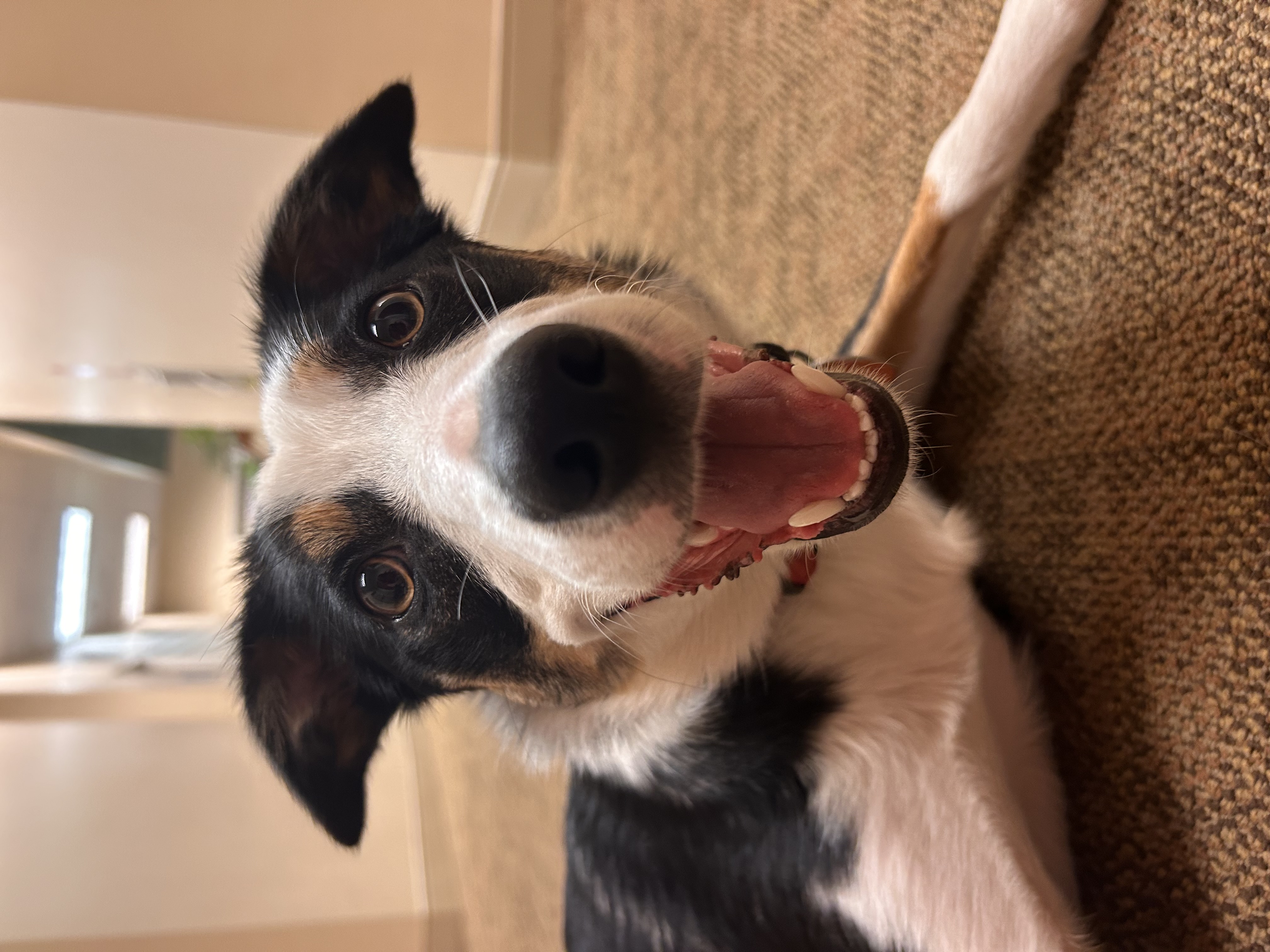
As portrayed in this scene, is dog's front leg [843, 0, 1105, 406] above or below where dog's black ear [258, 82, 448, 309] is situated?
above

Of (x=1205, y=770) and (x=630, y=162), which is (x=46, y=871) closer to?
(x=630, y=162)

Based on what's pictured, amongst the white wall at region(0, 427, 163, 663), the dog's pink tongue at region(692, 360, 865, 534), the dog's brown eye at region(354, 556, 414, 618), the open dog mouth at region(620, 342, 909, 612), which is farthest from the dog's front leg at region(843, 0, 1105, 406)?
the white wall at region(0, 427, 163, 663)

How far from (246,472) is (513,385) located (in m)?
7.73

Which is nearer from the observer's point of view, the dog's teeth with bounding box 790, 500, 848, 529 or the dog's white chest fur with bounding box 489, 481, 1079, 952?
the dog's teeth with bounding box 790, 500, 848, 529

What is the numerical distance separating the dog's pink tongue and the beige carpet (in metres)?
0.66

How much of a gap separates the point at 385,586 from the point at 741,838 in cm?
89

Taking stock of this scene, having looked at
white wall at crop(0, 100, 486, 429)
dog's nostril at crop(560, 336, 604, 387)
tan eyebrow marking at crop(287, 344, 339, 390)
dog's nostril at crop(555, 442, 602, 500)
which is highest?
dog's nostril at crop(560, 336, 604, 387)

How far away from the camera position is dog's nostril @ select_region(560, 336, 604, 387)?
1142 millimetres

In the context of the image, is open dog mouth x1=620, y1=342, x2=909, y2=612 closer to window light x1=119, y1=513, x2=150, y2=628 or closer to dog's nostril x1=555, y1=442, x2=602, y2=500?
dog's nostril x1=555, y1=442, x2=602, y2=500

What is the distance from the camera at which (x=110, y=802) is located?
4969 millimetres

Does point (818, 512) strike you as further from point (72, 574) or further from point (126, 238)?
point (72, 574)

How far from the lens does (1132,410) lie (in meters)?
1.58

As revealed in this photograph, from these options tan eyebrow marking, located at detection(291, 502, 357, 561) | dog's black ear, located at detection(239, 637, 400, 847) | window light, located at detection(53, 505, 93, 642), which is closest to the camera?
tan eyebrow marking, located at detection(291, 502, 357, 561)

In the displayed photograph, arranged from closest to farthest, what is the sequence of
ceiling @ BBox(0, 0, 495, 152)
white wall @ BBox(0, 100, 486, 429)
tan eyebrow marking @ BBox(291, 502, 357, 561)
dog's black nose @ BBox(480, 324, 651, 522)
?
1. dog's black nose @ BBox(480, 324, 651, 522)
2. tan eyebrow marking @ BBox(291, 502, 357, 561)
3. ceiling @ BBox(0, 0, 495, 152)
4. white wall @ BBox(0, 100, 486, 429)
